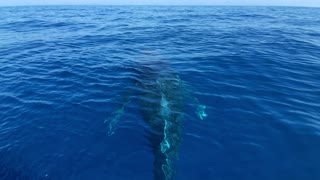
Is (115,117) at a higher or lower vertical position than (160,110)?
lower

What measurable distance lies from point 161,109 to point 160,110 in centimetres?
11

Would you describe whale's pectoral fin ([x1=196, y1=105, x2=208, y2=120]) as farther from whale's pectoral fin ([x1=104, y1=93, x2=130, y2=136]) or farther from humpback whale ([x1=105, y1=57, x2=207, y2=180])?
whale's pectoral fin ([x1=104, y1=93, x2=130, y2=136])

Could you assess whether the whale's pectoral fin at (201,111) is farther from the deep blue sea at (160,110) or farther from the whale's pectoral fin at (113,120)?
the whale's pectoral fin at (113,120)

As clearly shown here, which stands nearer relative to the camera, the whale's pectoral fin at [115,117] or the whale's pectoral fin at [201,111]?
the whale's pectoral fin at [115,117]

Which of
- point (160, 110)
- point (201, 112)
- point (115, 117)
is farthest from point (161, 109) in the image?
point (115, 117)

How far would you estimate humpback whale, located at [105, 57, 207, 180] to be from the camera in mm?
11164

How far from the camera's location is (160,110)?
46.1 feet

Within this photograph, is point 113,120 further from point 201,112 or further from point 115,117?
point 201,112

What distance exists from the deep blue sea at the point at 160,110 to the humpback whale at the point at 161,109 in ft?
0.17

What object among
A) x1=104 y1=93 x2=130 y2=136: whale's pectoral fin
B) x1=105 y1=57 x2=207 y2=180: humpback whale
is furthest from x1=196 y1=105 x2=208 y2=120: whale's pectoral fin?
x1=104 y1=93 x2=130 y2=136: whale's pectoral fin

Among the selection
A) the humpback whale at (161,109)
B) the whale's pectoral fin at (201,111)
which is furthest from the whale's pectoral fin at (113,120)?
the whale's pectoral fin at (201,111)

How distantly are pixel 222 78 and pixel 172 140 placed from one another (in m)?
7.59

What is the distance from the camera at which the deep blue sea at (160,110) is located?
11.0 meters

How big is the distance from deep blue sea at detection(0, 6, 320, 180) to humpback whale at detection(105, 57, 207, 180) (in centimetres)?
5
